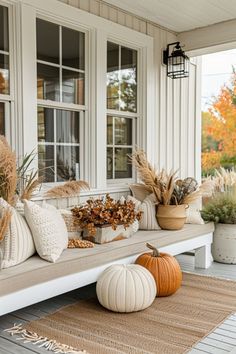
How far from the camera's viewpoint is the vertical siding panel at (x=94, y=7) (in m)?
4.16

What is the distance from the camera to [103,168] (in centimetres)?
440

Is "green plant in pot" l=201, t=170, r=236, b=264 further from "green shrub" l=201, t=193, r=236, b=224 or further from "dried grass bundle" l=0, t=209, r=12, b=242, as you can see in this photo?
A: "dried grass bundle" l=0, t=209, r=12, b=242

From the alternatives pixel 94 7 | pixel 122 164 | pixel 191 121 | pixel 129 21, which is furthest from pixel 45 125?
pixel 191 121

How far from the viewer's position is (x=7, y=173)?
2.94 metres

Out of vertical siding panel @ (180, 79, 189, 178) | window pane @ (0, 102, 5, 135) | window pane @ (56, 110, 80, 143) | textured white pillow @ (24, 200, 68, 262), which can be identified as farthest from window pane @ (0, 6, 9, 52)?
vertical siding panel @ (180, 79, 189, 178)

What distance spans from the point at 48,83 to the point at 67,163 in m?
0.83

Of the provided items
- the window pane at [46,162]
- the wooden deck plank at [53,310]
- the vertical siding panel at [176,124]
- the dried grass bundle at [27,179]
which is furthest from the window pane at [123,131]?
the wooden deck plank at [53,310]

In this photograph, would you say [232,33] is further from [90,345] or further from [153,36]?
[90,345]

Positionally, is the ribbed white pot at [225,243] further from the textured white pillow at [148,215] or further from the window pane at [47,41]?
the window pane at [47,41]

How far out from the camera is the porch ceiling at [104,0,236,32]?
14.0 feet

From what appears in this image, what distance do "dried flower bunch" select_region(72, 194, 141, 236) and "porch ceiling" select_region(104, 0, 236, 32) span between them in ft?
7.26

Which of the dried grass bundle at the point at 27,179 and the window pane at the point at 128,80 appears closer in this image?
the dried grass bundle at the point at 27,179

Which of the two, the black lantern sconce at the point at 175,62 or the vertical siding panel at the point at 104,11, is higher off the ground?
the vertical siding panel at the point at 104,11

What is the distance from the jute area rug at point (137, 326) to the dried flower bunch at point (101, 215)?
65 cm
